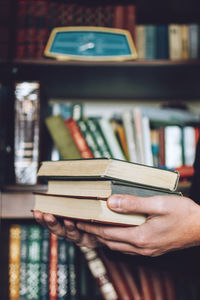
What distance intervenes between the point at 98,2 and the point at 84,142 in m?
0.67

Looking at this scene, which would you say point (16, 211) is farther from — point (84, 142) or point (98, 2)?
point (98, 2)

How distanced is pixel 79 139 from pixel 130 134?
0.19 metres

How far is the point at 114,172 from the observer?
1.90ft

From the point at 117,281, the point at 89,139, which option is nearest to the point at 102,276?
the point at 117,281

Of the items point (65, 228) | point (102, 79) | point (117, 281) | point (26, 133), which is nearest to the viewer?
point (65, 228)

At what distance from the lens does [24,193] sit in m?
1.11

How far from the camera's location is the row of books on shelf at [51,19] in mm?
1258

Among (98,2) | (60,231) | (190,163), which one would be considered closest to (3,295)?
(60,231)

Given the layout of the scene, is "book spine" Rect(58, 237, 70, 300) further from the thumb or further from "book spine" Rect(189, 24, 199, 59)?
"book spine" Rect(189, 24, 199, 59)

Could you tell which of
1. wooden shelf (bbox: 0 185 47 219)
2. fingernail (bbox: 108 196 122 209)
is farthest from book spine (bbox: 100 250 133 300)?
fingernail (bbox: 108 196 122 209)

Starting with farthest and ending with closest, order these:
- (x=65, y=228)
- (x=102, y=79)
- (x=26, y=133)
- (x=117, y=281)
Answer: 1. (x=102, y=79)
2. (x=26, y=133)
3. (x=117, y=281)
4. (x=65, y=228)

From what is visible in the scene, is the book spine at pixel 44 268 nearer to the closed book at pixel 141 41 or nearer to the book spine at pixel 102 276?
the book spine at pixel 102 276

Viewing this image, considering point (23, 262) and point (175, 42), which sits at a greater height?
point (175, 42)

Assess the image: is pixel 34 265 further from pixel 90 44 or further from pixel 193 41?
pixel 193 41
